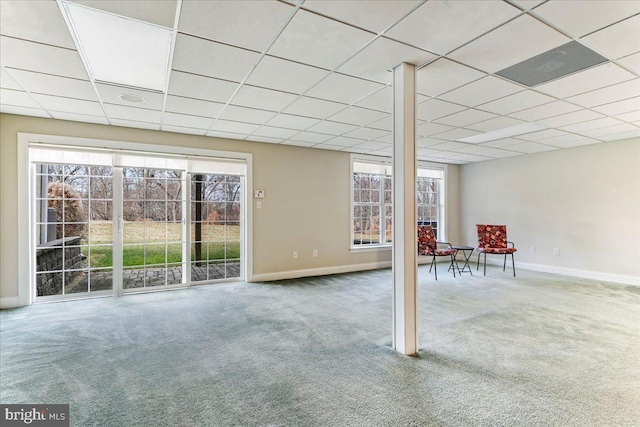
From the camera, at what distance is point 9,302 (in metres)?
3.86

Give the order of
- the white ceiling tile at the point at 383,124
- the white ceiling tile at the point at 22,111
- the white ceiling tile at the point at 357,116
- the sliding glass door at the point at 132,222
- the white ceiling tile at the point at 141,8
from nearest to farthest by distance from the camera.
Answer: the white ceiling tile at the point at 141,8, the white ceiling tile at the point at 22,111, the white ceiling tile at the point at 357,116, the white ceiling tile at the point at 383,124, the sliding glass door at the point at 132,222

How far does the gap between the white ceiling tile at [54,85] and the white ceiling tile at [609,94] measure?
489 cm

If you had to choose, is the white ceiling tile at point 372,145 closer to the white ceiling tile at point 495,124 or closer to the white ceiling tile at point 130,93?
the white ceiling tile at point 495,124

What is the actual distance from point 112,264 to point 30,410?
282 centimetres

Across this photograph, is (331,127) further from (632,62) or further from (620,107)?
(620,107)

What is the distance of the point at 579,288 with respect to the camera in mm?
4812

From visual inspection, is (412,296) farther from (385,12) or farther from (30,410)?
(30,410)

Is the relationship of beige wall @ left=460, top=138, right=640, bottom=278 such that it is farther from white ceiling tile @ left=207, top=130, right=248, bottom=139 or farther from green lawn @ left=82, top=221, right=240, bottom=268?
green lawn @ left=82, top=221, right=240, bottom=268

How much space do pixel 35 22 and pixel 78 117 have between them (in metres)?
2.35

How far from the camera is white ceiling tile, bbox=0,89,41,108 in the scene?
313cm

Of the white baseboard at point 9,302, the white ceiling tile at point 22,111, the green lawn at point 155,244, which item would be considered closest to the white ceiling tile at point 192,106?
the white ceiling tile at point 22,111

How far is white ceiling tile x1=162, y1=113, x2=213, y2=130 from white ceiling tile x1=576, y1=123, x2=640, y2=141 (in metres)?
5.38

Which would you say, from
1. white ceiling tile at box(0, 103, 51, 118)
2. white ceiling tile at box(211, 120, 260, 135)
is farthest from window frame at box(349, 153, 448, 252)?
white ceiling tile at box(0, 103, 51, 118)

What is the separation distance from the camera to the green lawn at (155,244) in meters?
4.39
